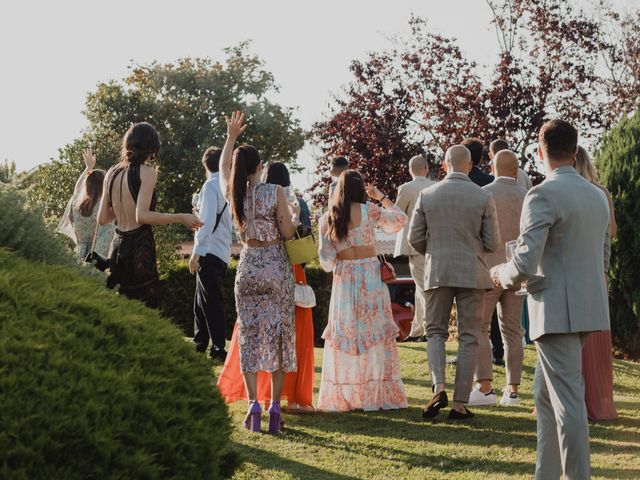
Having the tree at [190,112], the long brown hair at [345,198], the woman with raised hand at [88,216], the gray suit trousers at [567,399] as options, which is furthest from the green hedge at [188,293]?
the tree at [190,112]

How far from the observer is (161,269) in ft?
61.6

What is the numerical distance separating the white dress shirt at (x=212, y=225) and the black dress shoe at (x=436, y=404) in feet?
11.5

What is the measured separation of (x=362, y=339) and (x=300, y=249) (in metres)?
1.50

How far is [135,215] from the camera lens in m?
7.25

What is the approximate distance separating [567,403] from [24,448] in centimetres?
310

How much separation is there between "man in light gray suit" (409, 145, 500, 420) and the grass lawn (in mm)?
434

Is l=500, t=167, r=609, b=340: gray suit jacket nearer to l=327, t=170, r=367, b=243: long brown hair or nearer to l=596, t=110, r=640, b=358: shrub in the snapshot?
l=327, t=170, r=367, b=243: long brown hair

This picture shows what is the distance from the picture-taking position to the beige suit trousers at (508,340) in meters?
9.15

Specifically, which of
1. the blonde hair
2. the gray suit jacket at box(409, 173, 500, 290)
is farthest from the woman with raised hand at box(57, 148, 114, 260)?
the blonde hair

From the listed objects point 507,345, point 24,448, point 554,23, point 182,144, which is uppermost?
point 182,144

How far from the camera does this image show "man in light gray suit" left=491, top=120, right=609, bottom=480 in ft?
17.5

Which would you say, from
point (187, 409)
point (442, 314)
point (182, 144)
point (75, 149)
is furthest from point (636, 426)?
point (182, 144)

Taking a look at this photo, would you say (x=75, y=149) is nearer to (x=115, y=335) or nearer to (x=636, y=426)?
(x=636, y=426)

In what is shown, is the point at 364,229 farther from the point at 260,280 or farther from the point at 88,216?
the point at 88,216
